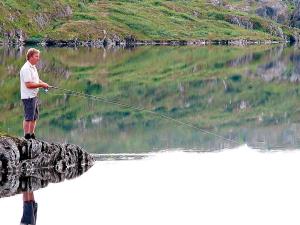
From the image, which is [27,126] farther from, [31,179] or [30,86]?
[31,179]

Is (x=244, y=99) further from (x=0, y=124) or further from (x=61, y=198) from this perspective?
(x=61, y=198)

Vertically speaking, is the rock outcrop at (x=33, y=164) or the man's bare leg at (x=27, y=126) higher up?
the man's bare leg at (x=27, y=126)

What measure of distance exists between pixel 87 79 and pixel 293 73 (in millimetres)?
38109

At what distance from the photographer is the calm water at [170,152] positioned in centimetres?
2181

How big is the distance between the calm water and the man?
270 centimetres

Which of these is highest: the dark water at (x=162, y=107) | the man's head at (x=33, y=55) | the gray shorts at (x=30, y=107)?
the man's head at (x=33, y=55)

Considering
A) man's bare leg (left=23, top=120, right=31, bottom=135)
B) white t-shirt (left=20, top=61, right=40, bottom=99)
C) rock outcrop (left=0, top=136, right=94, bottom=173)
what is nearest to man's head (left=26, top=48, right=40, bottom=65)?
white t-shirt (left=20, top=61, right=40, bottom=99)

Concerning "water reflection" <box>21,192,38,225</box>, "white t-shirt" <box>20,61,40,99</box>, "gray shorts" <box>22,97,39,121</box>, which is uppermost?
"white t-shirt" <box>20,61,40,99</box>

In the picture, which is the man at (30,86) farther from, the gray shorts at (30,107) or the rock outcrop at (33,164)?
the rock outcrop at (33,164)

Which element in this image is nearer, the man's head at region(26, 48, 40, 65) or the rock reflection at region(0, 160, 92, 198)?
the rock reflection at region(0, 160, 92, 198)

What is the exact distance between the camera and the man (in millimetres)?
25469

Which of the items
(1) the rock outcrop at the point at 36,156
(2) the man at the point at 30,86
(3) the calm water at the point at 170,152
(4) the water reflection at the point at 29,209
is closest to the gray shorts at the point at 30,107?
(2) the man at the point at 30,86

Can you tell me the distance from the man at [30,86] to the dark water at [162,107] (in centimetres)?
875

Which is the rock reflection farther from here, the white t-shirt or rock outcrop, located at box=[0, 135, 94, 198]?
the white t-shirt
